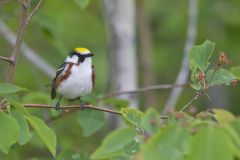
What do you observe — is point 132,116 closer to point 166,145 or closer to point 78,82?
point 166,145

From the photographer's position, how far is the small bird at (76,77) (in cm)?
420

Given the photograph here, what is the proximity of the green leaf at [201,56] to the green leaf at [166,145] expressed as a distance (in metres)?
0.93

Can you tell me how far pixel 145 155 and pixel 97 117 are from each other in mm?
1963

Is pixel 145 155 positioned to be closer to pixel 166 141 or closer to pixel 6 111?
pixel 166 141

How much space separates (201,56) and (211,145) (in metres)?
1.06

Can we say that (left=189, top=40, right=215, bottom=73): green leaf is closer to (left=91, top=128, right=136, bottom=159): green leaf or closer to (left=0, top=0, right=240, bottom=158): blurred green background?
(left=91, top=128, right=136, bottom=159): green leaf

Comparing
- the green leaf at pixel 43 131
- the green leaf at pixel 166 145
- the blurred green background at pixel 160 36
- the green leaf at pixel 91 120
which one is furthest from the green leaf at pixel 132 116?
the blurred green background at pixel 160 36

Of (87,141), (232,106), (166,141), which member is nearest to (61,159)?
(166,141)

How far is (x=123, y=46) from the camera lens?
18.3 ft

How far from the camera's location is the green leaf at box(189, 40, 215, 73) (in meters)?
3.18

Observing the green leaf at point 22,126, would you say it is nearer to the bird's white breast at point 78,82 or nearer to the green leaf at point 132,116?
the green leaf at point 132,116

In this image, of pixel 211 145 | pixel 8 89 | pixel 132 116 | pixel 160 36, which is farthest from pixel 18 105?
pixel 160 36

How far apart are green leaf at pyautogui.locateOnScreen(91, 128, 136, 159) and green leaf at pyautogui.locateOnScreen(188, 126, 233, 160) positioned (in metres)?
0.26

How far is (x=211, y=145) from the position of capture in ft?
Answer: 7.16
